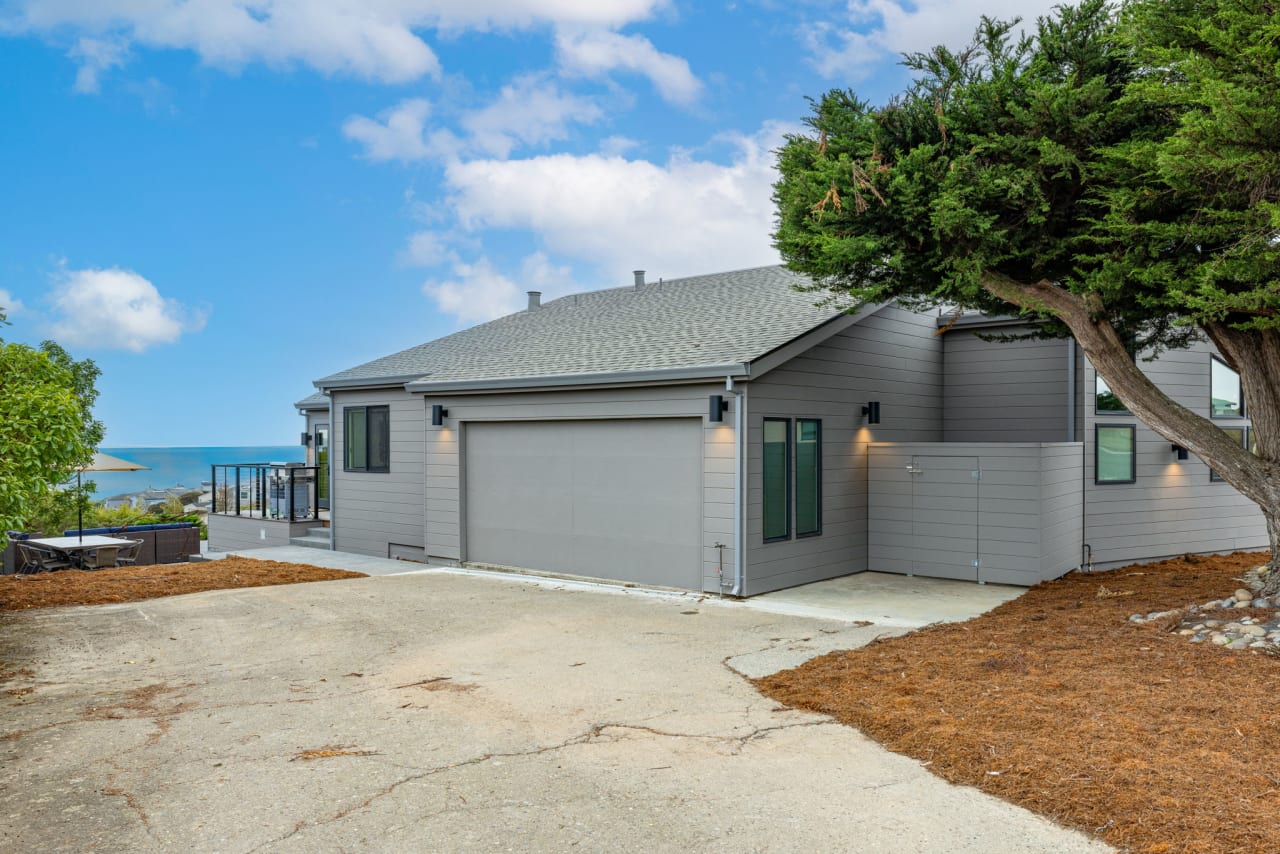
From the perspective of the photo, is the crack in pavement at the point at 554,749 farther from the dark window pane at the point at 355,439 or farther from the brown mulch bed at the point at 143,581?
the dark window pane at the point at 355,439

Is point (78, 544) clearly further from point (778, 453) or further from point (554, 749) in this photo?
point (554, 749)

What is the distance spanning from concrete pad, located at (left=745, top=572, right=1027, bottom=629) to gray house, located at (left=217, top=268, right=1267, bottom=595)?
0.83 feet

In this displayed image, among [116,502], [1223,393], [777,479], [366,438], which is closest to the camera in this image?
[777,479]

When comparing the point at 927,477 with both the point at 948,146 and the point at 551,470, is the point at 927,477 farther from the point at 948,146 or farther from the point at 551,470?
the point at 551,470

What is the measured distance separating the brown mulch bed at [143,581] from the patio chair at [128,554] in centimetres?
134

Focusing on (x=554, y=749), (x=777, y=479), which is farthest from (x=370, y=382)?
(x=554, y=749)

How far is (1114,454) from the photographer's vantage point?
10.9m

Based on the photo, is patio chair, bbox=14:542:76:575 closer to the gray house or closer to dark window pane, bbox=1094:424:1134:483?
the gray house

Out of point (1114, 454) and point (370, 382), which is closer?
point (1114, 454)

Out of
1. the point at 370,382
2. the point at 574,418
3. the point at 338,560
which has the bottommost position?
the point at 338,560

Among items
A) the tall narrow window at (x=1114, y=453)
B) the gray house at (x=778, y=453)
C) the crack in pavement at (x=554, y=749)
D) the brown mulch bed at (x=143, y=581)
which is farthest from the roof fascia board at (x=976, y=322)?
the brown mulch bed at (x=143, y=581)

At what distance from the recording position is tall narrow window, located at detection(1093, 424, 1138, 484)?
35.3 feet

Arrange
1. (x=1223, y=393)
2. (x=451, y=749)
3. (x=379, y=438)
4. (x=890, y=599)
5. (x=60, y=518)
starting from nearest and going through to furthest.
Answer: (x=451, y=749), (x=890, y=599), (x=1223, y=393), (x=379, y=438), (x=60, y=518)

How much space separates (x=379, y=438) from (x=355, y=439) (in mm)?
668
